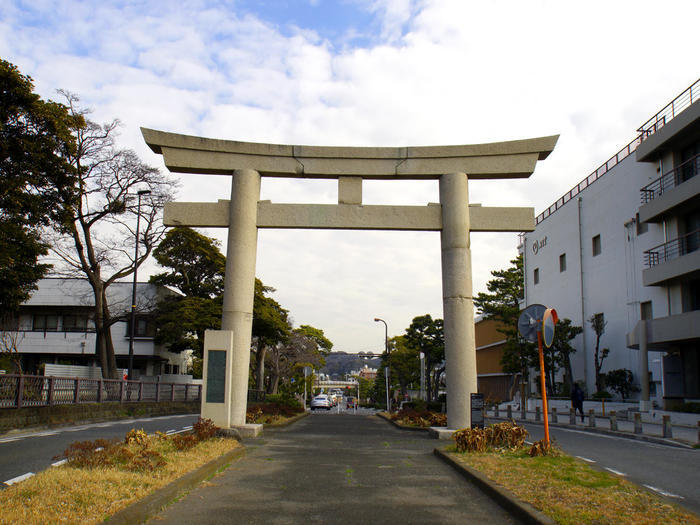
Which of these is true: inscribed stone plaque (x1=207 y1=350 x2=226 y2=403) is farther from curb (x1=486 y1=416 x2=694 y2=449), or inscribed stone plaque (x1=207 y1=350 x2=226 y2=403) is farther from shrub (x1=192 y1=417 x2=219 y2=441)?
curb (x1=486 y1=416 x2=694 y2=449)

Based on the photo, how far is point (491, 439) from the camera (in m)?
12.3

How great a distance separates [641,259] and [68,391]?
97.1 feet

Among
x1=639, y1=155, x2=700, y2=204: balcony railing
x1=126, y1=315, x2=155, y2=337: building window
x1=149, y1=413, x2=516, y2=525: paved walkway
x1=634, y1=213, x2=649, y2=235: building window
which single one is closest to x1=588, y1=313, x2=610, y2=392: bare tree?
x1=634, y1=213, x2=649, y2=235: building window

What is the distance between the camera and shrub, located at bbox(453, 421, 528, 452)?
11906 millimetres

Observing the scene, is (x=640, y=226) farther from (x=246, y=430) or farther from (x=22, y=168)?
(x=22, y=168)

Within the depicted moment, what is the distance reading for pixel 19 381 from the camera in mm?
16891

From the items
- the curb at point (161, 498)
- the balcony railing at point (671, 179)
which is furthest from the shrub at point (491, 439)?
the balcony railing at point (671, 179)

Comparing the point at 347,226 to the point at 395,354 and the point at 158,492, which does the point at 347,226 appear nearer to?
the point at 158,492

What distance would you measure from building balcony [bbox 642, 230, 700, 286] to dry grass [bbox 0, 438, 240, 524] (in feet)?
84.3

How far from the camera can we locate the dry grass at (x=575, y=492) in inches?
247

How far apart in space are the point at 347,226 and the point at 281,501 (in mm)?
10303

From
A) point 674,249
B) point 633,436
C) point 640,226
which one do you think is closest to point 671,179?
point 674,249

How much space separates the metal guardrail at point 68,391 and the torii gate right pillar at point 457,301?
12.1 metres

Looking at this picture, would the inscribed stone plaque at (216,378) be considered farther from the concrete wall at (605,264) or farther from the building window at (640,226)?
the building window at (640,226)
